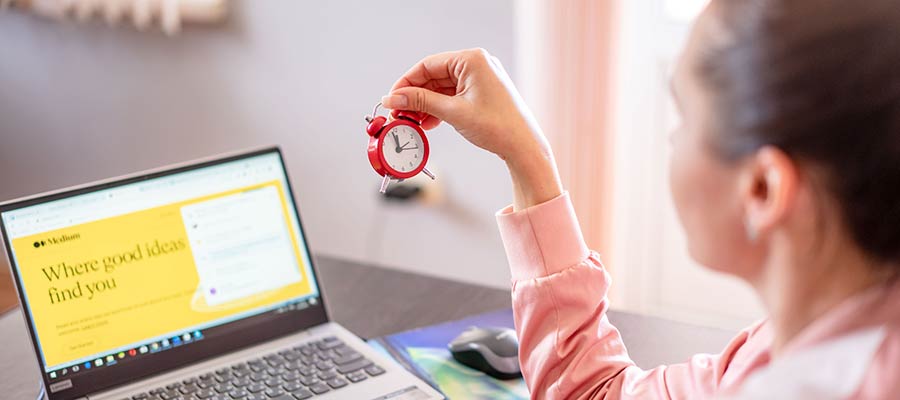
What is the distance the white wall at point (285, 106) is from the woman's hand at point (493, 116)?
119cm

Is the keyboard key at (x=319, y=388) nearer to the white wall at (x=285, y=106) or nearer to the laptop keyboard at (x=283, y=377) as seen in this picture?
the laptop keyboard at (x=283, y=377)

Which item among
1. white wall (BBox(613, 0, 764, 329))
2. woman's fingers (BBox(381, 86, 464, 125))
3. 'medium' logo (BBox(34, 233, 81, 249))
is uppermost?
woman's fingers (BBox(381, 86, 464, 125))

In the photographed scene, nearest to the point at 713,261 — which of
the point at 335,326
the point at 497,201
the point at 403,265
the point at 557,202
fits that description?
the point at 557,202

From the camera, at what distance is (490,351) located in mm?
1211

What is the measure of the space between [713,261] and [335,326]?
646 millimetres

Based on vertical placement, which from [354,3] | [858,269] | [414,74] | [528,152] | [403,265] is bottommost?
[403,265]

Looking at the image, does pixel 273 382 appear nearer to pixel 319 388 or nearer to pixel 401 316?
pixel 319 388

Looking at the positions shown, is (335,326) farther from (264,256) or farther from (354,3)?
(354,3)

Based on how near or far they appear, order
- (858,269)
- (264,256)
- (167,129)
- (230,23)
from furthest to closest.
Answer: (167,129) < (230,23) < (264,256) < (858,269)

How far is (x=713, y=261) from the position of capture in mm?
774

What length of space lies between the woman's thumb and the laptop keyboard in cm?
32

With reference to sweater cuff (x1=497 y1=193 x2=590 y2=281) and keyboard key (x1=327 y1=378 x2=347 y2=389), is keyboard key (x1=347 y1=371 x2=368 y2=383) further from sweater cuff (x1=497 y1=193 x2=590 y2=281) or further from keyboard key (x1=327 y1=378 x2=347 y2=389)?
sweater cuff (x1=497 y1=193 x2=590 y2=281)

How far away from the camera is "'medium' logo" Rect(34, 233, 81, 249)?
117cm

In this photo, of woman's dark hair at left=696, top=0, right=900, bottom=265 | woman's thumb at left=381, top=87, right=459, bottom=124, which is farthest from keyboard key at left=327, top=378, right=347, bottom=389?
woman's dark hair at left=696, top=0, right=900, bottom=265
